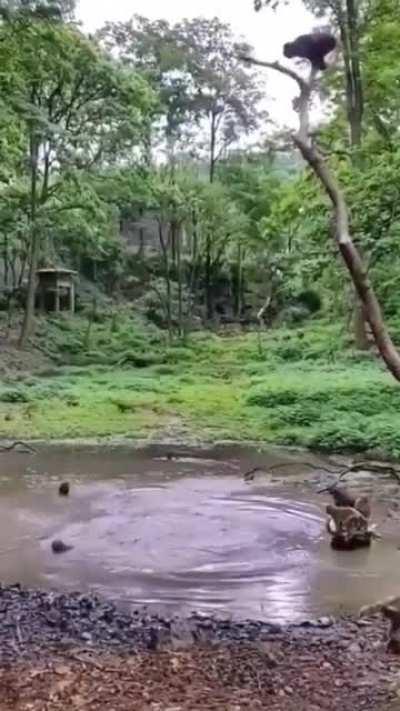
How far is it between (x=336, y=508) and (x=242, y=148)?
844 inches

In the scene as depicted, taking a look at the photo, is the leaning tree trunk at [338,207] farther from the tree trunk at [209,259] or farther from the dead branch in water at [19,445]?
the tree trunk at [209,259]

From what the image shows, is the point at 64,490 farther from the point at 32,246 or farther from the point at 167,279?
the point at 167,279

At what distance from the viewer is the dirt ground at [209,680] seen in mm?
3441

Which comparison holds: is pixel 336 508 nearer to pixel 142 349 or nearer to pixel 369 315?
pixel 369 315

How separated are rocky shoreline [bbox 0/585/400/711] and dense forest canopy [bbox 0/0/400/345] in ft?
16.6

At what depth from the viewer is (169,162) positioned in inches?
969

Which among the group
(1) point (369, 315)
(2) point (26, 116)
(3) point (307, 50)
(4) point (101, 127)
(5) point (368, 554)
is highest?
(4) point (101, 127)

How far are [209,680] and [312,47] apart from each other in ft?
8.81

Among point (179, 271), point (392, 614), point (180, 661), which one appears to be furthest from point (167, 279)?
point (392, 614)

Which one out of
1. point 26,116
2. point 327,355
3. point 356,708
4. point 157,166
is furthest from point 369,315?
point 157,166

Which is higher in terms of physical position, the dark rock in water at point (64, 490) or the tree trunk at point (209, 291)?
the tree trunk at point (209, 291)

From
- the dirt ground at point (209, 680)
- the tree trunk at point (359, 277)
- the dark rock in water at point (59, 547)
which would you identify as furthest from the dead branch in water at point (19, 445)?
the tree trunk at point (359, 277)

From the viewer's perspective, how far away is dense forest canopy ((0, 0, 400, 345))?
13.6 m

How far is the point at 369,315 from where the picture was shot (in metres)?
2.45
